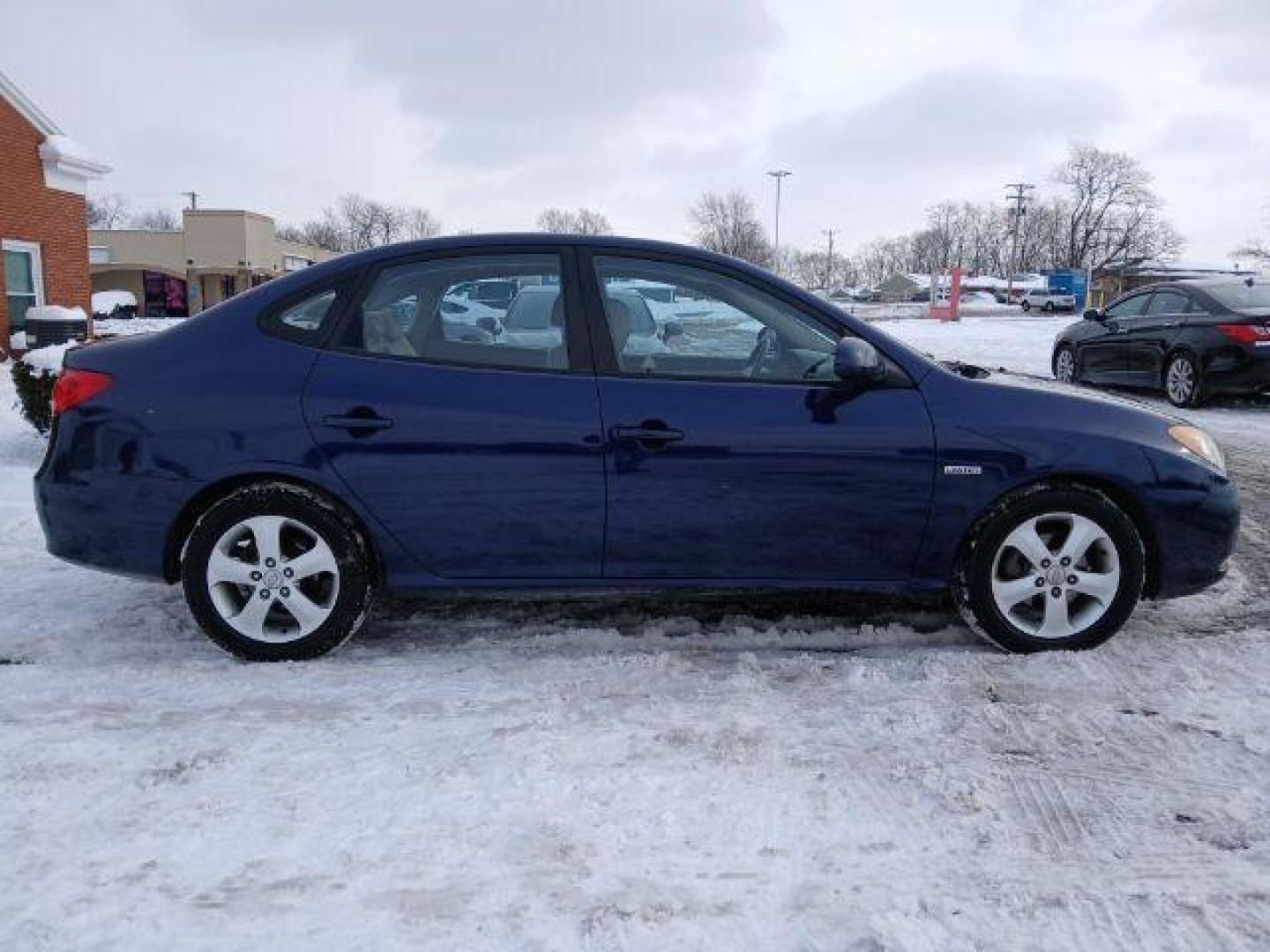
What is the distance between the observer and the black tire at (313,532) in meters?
3.61

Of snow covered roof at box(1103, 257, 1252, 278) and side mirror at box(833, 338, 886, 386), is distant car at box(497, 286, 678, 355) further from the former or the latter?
snow covered roof at box(1103, 257, 1252, 278)

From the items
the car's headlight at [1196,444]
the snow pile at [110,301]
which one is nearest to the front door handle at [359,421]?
the car's headlight at [1196,444]

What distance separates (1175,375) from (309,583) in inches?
415

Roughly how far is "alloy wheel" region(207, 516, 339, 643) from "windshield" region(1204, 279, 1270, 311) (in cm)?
1041

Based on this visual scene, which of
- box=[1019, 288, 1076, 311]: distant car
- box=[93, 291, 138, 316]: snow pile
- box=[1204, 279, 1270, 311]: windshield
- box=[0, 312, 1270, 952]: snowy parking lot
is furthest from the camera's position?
box=[1019, 288, 1076, 311]: distant car

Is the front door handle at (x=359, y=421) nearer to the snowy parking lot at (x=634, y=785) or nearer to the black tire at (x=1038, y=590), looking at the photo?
the snowy parking lot at (x=634, y=785)

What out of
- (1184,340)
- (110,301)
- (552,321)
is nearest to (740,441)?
(552,321)

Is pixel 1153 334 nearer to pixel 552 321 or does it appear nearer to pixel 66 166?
pixel 552 321

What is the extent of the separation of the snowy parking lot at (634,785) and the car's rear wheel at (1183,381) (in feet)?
25.0

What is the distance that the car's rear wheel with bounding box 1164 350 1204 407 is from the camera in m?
10.8

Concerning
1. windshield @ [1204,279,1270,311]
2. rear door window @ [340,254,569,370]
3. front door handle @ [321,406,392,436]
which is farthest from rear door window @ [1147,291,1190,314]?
front door handle @ [321,406,392,436]

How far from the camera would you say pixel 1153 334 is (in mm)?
11500

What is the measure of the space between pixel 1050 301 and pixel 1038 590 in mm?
62859

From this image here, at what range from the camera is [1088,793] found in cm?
275
